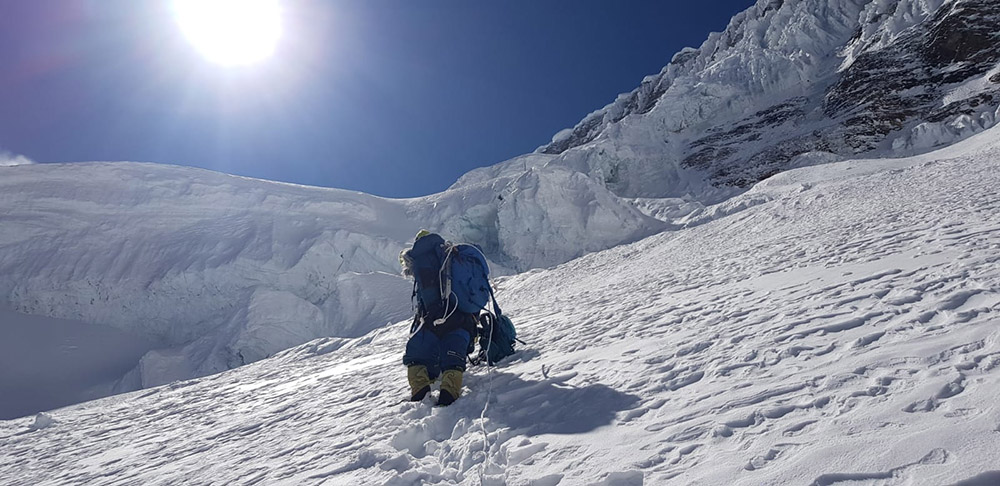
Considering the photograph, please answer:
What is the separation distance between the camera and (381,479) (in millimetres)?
2621

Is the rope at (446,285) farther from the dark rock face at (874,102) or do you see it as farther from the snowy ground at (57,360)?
the dark rock face at (874,102)

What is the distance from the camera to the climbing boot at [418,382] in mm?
4074

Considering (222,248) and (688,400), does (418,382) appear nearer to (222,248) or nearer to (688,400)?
(688,400)

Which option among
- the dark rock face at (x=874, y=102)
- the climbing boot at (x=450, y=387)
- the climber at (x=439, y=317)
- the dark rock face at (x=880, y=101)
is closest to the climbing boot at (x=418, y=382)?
the climber at (x=439, y=317)

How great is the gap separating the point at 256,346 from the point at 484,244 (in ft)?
39.7

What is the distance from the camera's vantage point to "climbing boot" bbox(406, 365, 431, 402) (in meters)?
4.07

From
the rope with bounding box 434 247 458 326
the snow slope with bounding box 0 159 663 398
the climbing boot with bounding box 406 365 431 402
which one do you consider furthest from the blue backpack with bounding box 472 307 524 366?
the snow slope with bounding box 0 159 663 398

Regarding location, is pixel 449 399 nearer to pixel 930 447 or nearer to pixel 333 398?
pixel 333 398

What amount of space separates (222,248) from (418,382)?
20.3 meters

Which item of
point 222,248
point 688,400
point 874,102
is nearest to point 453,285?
point 688,400

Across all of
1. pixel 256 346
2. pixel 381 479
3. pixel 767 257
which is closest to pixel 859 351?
pixel 381 479

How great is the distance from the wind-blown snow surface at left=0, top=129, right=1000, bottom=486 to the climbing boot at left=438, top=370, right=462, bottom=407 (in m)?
0.12

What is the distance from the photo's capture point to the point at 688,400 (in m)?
2.65

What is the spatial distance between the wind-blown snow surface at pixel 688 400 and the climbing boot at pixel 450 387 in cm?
12
